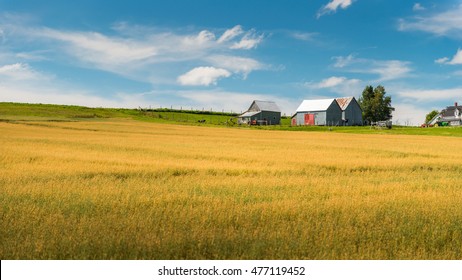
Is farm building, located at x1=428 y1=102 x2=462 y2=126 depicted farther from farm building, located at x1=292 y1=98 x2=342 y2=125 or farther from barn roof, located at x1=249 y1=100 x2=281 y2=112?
barn roof, located at x1=249 y1=100 x2=281 y2=112

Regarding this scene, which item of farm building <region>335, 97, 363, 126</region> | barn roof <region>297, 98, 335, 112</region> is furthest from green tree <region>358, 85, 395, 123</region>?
barn roof <region>297, 98, 335, 112</region>

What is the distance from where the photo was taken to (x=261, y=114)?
398 feet

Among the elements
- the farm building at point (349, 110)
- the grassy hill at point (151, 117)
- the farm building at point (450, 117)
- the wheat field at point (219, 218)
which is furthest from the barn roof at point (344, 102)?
the wheat field at point (219, 218)

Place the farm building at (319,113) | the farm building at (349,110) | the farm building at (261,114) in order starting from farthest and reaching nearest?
the farm building at (261,114), the farm building at (349,110), the farm building at (319,113)

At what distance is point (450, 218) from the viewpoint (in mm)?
11711

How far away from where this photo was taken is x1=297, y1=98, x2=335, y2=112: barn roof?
113562 millimetres

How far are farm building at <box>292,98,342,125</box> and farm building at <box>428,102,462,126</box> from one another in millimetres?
32112

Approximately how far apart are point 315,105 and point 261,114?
606 inches

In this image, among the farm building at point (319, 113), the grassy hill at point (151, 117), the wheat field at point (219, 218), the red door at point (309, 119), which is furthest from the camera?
the red door at point (309, 119)

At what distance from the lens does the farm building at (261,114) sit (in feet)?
395

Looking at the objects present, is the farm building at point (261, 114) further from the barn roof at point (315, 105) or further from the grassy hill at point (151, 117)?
the barn roof at point (315, 105)

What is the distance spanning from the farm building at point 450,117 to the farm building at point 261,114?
152 feet

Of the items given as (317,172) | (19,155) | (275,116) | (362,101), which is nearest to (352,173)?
(317,172)

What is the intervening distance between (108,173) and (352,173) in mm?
13103
